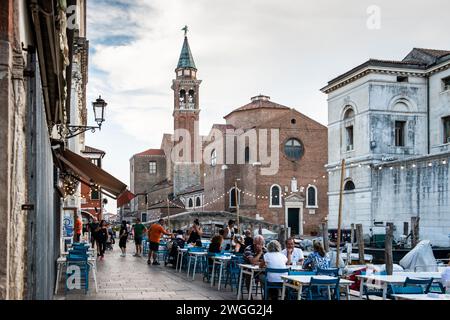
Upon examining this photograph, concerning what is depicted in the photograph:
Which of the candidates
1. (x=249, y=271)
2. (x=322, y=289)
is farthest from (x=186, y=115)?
(x=322, y=289)

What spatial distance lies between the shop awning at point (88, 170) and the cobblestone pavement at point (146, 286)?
1936 mm

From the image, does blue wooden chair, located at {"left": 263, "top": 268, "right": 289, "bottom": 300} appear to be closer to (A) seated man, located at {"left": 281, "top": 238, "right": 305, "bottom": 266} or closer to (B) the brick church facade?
(A) seated man, located at {"left": 281, "top": 238, "right": 305, "bottom": 266}

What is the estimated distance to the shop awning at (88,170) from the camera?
9698 millimetres

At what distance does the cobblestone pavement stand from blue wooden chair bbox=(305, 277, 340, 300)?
2.80 meters

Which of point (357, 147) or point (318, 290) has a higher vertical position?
point (357, 147)

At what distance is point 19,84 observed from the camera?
3.74 metres

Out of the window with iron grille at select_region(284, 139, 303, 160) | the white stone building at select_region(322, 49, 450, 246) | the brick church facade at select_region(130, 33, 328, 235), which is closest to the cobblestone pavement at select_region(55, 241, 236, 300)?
the white stone building at select_region(322, 49, 450, 246)

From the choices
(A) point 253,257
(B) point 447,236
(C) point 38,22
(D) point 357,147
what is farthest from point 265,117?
(C) point 38,22

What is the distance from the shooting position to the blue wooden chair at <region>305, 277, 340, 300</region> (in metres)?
7.79
